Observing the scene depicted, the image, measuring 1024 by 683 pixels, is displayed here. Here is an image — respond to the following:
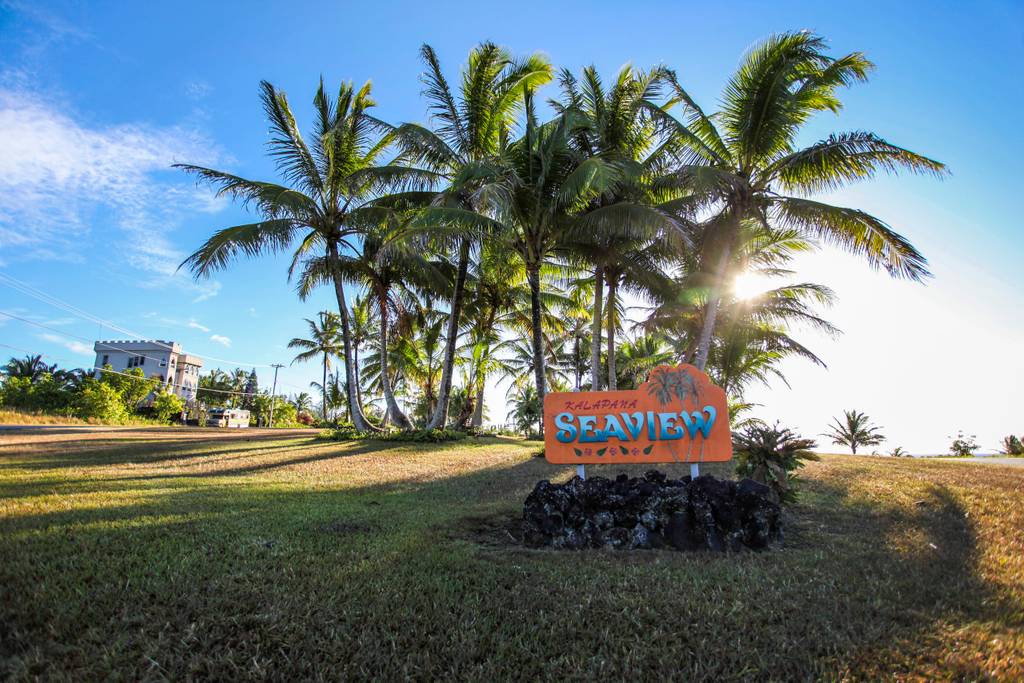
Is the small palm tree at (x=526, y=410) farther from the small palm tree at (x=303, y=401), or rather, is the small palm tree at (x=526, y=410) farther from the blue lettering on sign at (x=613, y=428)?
the small palm tree at (x=303, y=401)

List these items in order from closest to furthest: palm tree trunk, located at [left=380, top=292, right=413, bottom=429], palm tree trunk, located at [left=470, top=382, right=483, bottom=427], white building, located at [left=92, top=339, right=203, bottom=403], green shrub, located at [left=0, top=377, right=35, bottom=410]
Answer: palm tree trunk, located at [left=380, top=292, right=413, bottom=429] < palm tree trunk, located at [left=470, top=382, right=483, bottom=427] < green shrub, located at [left=0, top=377, right=35, bottom=410] < white building, located at [left=92, top=339, right=203, bottom=403]

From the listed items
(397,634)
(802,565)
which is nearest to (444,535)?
(397,634)

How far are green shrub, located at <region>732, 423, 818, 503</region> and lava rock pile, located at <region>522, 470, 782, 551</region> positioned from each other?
51.9 inches

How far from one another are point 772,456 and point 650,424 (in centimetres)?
165

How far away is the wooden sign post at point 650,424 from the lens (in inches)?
260

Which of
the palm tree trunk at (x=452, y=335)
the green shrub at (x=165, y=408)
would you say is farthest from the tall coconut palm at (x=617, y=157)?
the green shrub at (x=165, y=408)

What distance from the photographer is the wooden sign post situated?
661cm

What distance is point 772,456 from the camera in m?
6.39

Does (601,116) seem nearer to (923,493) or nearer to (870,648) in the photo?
(923,493)

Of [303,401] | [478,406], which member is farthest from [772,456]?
[303,401]

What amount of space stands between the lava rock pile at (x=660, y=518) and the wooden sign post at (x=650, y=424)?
1241 millimetres

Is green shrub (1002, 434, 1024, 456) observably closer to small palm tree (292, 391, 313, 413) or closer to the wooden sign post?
the wooden sign post

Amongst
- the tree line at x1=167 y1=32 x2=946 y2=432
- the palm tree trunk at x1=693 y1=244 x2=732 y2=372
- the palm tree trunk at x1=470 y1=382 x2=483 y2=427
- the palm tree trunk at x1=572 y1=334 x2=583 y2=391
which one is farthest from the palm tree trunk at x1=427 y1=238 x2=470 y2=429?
the palm tree trunk at x1=572 y1=334 x2=583 y2=391

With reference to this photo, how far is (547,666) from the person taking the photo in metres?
2.59
